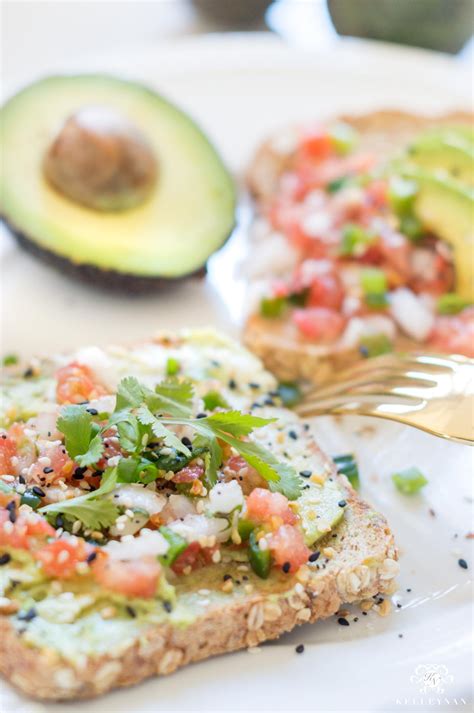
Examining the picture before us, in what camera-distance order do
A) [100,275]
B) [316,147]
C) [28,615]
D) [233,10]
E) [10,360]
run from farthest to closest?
[233,10]
[316,147]
[100,275]
[10,360]
[28,615]

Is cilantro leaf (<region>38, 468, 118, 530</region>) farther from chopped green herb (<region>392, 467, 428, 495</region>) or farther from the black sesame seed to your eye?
chopped green herb (<region>392, 467, 428, 495</region>)

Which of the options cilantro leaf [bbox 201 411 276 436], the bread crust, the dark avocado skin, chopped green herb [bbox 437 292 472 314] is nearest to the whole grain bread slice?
the bread crust

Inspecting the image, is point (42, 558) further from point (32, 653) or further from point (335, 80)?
point (335, 80)

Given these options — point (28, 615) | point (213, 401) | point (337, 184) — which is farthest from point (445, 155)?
point (28, 615)

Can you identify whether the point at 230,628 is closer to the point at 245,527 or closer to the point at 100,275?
the point at 245,527

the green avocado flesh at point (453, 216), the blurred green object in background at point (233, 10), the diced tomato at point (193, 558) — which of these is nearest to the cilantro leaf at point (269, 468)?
the diced tomato at point (193, 558)

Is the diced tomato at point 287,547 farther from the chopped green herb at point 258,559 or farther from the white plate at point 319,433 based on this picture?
the white plate at point 319,433

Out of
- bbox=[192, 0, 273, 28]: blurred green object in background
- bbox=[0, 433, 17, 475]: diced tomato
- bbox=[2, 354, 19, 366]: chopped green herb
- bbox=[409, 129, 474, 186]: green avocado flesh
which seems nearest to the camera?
bbox=[0, 433, 17, 475]: diced tomato
